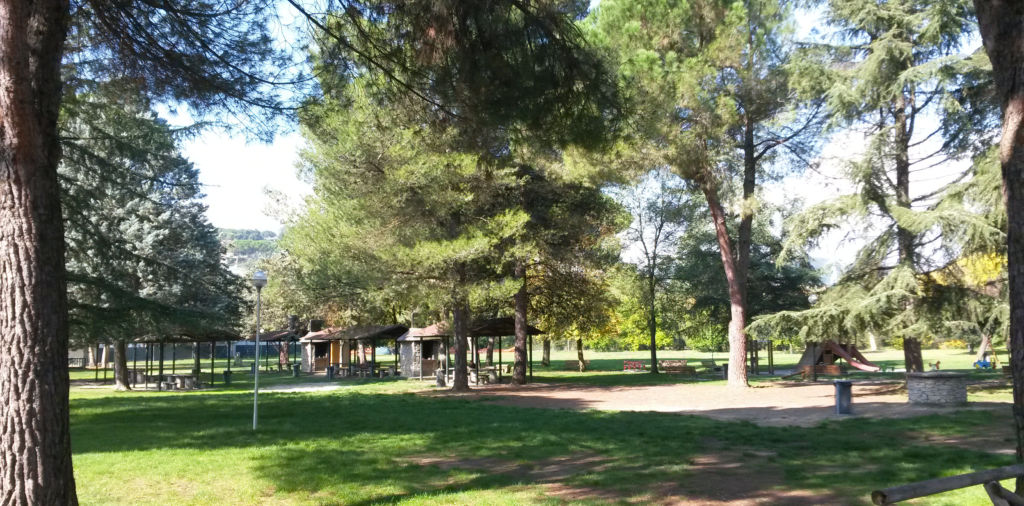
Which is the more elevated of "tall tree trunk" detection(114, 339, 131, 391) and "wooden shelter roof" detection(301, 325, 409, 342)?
"wooden shelter roof" detection(301, 325, 409, 342)

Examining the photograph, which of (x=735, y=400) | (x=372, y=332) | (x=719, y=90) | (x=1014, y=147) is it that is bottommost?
(x=735, y=400)

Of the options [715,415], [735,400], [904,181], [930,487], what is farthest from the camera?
[904,181]

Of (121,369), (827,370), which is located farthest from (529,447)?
(827,370)

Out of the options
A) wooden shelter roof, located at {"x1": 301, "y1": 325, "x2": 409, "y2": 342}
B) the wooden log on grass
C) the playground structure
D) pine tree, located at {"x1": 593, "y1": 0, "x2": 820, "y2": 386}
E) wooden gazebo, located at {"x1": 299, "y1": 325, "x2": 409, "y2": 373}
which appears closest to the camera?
the wooden log on grass

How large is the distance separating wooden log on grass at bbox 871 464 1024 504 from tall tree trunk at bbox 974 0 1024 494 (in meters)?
1.26

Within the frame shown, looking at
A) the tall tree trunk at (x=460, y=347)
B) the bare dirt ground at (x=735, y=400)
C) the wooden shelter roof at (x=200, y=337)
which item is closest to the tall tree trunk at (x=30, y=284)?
the bare dirt ground at (x=735, y=400)

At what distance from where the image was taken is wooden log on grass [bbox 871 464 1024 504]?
3.52 meters

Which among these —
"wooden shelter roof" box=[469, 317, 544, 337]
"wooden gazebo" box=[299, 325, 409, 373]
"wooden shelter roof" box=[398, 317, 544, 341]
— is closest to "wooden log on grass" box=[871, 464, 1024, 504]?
"wooden shelter roof" box=[398, 317, 544, 341]

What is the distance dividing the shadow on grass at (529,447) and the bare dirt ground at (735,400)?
1250 mm

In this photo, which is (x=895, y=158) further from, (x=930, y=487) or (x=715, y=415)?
(x=930, y=487)

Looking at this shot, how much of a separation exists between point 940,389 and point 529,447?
9.35m

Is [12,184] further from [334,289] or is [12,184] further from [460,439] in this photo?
[334,289]

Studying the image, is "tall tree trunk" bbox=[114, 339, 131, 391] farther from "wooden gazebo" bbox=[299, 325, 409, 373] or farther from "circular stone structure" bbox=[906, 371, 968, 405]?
"circular stone structure" bbox=[906, 371, 968, 405]

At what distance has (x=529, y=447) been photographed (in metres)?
9.76
